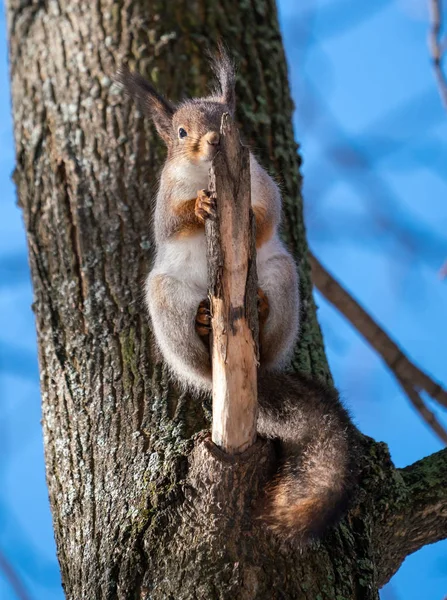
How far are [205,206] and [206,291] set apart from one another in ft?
1.37

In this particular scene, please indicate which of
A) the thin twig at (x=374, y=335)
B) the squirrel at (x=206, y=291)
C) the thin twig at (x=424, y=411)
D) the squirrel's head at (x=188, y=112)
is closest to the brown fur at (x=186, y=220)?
the squirrel at (x=206, y=291)

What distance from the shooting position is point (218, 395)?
2086mm

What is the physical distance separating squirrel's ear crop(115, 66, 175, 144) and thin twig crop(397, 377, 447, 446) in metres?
1.31

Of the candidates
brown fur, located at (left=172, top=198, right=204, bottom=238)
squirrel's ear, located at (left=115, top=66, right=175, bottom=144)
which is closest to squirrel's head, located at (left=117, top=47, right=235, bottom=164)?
squirrel's ear, located at (left=115, top=66, right=175, bottom=144)

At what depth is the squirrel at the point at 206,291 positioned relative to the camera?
7.22 ft

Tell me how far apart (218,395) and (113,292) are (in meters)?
0.75

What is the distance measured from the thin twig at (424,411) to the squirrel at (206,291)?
2.51ft

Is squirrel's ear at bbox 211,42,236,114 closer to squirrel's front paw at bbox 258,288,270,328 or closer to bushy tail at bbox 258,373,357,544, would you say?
squirrel's front paw at bbox 258,288,270,328

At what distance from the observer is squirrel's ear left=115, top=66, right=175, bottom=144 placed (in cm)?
268

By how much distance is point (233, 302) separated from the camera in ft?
6.82

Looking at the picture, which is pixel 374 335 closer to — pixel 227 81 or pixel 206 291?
pixel 206 291

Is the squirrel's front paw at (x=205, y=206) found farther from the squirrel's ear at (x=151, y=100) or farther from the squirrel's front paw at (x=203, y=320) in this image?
the squirrel's ear at (x=151, y=100)

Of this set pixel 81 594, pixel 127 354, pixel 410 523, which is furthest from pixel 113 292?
pixel 410 523

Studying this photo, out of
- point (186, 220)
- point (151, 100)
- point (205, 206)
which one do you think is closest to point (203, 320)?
point (186, 220)
